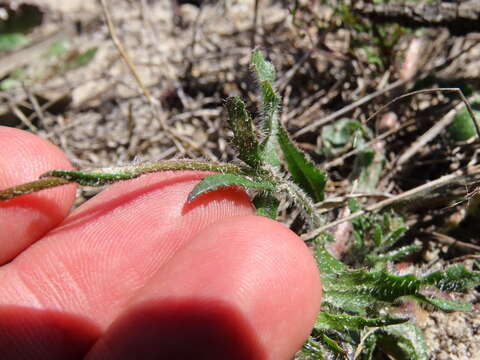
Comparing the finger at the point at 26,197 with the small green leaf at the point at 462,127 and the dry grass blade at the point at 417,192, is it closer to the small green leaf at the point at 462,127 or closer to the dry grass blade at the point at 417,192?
the dry grass blade at the point at 417,192

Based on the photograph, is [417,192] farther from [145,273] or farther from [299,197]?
[145,273]

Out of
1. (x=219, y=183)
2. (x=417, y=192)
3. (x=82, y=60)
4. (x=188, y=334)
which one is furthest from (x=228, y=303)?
(x=82, y=60)

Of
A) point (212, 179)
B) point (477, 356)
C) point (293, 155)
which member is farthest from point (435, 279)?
point (212, 179)

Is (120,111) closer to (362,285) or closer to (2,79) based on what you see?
(2,79)

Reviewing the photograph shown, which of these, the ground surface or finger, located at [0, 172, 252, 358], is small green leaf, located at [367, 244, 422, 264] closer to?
the ground surface

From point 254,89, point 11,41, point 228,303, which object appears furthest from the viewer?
point 11,41

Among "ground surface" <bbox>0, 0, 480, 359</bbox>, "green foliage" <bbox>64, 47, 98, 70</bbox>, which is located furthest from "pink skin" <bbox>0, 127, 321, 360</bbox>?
"green foliage" <bbox>64, 47, 98, 70</bbox>

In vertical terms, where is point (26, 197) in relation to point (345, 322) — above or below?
above
